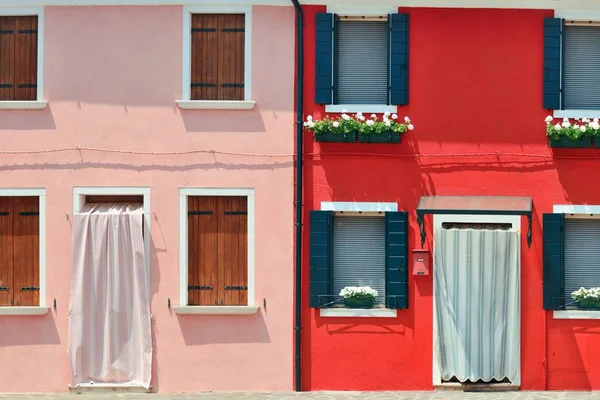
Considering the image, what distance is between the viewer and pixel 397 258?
60.0ft

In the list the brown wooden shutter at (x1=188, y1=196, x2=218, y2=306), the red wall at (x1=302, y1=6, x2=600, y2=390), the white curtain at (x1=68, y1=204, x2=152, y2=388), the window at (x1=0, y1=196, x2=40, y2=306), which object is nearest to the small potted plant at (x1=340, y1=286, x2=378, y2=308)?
the red wall at (x1=302, y1=6, x2=600, y2=390)

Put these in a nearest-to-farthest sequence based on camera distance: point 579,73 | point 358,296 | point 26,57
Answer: point 358,296, point 579,73, point 26,57

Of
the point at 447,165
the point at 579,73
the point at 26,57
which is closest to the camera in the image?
the point at 447,165

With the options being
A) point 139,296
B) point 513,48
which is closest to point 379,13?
point 513,48

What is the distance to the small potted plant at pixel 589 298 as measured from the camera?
18203mm

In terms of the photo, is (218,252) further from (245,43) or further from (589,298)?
(589,298)

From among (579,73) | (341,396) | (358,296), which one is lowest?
(341,396)

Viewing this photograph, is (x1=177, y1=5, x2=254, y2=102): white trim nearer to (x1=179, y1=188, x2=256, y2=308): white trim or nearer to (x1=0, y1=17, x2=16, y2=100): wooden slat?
(x1=179, y1=188, x2=256, y2=308): white trim

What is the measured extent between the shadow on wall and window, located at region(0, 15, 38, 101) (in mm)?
3904

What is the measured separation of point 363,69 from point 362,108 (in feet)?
1.93

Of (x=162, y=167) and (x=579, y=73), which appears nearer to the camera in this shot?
(x=162, y=167)

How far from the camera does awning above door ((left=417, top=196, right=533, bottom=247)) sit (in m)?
17.7

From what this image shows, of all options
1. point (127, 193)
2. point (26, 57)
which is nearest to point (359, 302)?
point (127, 193)

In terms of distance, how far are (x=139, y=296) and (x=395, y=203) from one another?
3.79 meters
